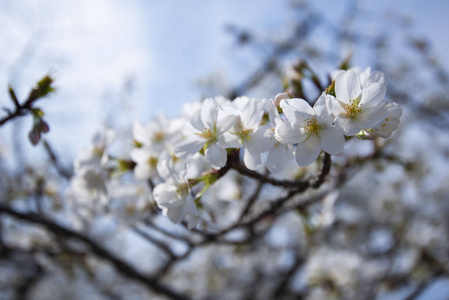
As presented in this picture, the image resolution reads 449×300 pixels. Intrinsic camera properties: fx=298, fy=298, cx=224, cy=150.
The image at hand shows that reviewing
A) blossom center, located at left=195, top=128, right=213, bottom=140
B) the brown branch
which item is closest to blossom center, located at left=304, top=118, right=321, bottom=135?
blossom center, located at left=195, top=128, right=213, bottom=140

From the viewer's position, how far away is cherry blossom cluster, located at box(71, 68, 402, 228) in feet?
2.91

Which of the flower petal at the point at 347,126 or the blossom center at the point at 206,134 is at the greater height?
the blossom center at the point at 206,134

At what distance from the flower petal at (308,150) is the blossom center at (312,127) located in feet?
0.06

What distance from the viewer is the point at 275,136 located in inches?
36.2

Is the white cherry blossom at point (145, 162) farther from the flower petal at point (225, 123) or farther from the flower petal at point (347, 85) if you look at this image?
the flower petal at point (347, 85)

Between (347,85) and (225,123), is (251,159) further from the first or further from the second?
(347,85)

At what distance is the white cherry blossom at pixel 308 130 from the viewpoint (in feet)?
2.90

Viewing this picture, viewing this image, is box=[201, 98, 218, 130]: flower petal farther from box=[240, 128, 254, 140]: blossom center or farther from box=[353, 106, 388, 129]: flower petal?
box=[353, 106, 388, 129]: flower petal

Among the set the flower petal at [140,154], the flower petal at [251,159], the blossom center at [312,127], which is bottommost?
the flower petal at [251,159]

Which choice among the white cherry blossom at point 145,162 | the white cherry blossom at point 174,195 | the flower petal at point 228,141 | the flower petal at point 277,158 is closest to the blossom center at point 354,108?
the flower petal at point 277,158

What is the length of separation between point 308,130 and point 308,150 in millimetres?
63

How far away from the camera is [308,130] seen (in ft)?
3.03

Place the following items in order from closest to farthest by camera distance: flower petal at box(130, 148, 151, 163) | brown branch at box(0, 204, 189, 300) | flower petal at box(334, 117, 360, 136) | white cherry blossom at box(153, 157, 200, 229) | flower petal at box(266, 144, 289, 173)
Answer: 1. flower petal at box(334, 117, 360, 136)
2. flower petal at box(266, 144, 289, 173)
3. white cherry blossom at box(153, 157, 200, 229)
4. flower petal at box(130, 148, 151, 163)
5. brown branch at box(0, 204, 189, 300)

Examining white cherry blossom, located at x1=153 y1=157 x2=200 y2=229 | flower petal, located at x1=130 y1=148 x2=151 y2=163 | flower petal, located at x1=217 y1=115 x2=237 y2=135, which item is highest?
flower petal, located at x1=130 y1=148 x2=151 y2=163
